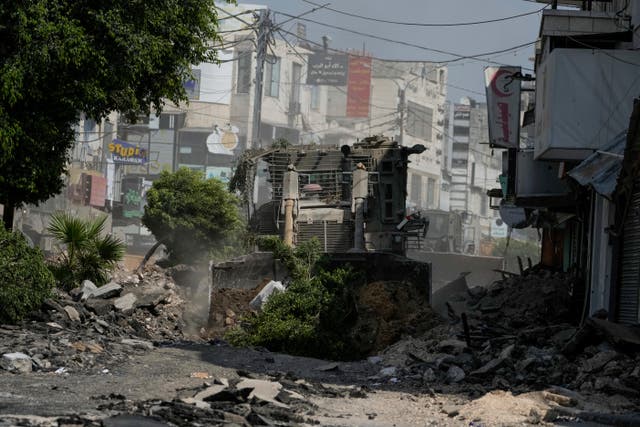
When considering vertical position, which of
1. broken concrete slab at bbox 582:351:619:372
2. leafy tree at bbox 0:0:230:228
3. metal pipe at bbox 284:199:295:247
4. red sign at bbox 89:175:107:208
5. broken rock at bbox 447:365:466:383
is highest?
leafy tree at bbox 0:0:230:228

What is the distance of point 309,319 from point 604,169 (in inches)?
279

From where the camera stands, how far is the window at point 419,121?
117688 mm

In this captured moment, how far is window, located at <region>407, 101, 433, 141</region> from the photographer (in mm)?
117688

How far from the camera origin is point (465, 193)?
412 feet

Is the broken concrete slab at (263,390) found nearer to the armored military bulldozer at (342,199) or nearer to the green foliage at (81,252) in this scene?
the green foliage at (81,252)

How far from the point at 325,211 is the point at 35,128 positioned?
31.3 ft

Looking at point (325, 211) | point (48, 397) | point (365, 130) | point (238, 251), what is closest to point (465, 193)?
point (365, 130)

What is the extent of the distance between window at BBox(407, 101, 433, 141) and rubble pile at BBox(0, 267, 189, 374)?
300 feet

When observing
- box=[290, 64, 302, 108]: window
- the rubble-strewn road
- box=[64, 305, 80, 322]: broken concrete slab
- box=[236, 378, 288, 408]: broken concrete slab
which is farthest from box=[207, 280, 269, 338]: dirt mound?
box=[290, 64, 302, 108]: window

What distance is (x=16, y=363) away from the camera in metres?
13.2

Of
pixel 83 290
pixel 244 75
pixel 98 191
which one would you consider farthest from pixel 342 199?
pixel 244 75

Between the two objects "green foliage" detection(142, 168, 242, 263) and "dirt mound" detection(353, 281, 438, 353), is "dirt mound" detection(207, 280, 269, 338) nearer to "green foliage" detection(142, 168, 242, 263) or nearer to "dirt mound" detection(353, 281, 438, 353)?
"dirt mound" detection(353, 281, 438, 353)

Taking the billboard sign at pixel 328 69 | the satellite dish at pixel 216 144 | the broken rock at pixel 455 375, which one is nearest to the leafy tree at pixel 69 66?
the broken rock at pixel 455 375

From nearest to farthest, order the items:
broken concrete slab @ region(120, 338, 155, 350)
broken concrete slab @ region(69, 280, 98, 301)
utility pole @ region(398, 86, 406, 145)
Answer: broken concrete slab @ region(120, 338, 155, 350) < broken concrete slab @ region(69, 280, 98, 301) < utility pole @ region(398, 86, 406, 145)
